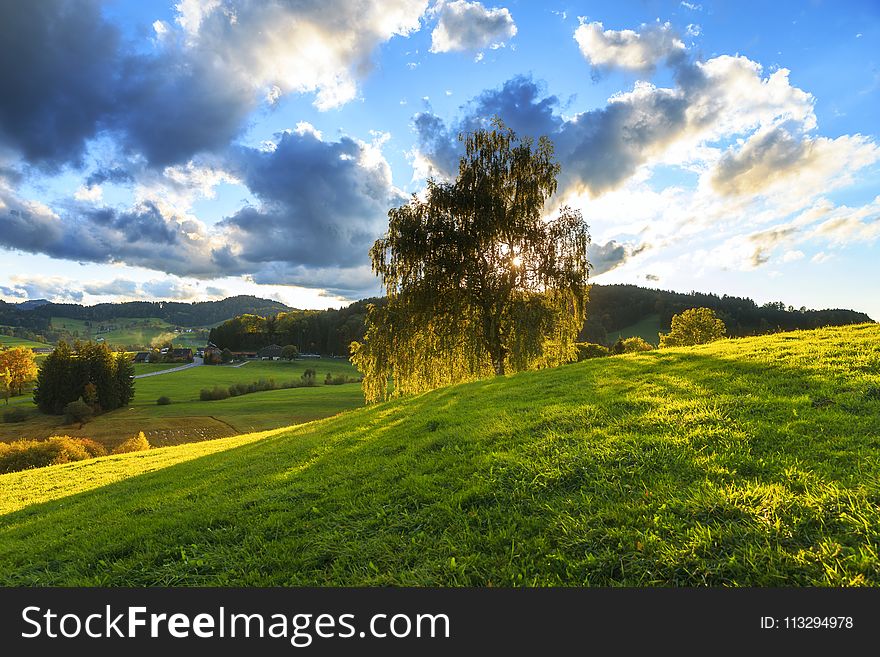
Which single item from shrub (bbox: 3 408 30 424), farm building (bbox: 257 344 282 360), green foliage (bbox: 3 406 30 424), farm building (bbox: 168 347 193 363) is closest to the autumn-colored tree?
green foliage (bbox: 3 406 30 424)

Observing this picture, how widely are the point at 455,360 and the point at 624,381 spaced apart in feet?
38.7

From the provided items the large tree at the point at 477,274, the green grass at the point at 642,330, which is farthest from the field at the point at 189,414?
the green grass at the point at 642,330

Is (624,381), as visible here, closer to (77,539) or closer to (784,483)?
(784,483)

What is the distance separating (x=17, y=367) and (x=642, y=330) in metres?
159

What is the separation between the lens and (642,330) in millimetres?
128375

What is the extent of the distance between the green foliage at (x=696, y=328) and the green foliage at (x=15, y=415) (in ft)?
327

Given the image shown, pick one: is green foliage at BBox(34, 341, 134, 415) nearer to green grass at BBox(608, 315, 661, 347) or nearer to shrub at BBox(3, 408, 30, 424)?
shrub at BBox(3, 408, 30, 424)

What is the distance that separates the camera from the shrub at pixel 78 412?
57219mm

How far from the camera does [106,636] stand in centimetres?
399

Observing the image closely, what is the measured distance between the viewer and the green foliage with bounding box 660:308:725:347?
57219mm

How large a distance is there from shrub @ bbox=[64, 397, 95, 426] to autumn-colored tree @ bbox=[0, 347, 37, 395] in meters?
32.5

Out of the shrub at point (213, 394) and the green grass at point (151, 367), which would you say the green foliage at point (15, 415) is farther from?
the green grass at point (151, 367)

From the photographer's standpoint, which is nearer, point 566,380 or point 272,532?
point 272,532

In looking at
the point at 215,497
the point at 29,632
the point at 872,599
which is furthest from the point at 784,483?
the point at 215,497
